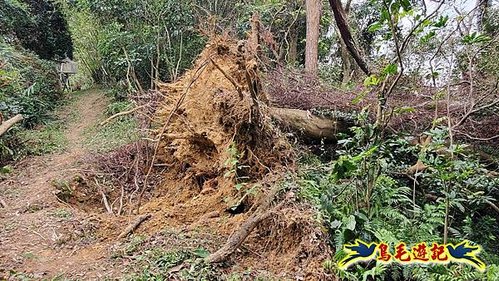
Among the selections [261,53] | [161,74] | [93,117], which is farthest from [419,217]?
[93,117]

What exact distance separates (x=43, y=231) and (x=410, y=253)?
12.9 feet

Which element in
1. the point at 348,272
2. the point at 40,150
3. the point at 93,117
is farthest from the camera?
the point at 93,117

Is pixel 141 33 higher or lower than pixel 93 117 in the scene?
higher

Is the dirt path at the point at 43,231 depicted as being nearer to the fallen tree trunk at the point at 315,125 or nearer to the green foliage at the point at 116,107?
the fallen tree trunk at the point at 315,125

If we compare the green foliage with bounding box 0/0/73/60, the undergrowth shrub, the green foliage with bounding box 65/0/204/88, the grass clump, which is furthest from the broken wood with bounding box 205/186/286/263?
the green foliage with bounding box 0/0/73/60

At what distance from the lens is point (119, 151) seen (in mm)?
7055

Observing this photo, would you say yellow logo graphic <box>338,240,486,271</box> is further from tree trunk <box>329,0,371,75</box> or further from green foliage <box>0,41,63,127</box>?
green foliage <box>0,41,63,127</box>

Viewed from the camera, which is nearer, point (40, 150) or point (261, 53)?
point (261, 53)

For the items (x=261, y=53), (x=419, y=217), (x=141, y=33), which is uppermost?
(x=141, y=33)

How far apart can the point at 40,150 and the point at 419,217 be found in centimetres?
739

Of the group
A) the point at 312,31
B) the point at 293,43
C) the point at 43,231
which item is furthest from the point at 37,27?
the point at 43,231

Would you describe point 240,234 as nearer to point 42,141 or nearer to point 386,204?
point 386,204

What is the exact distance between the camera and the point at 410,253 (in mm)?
3123

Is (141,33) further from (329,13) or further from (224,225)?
(224,225)
